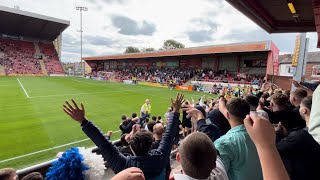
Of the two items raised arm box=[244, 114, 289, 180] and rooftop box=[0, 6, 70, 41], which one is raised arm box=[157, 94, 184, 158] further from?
rooftop box=[0, 6, 70, 41]

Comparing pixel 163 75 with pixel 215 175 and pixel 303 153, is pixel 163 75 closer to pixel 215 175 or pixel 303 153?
pixel 303 153

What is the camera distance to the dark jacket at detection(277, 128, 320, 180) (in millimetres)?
2375

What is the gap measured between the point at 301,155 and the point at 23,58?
6834cm

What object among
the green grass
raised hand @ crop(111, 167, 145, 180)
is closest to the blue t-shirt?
raised hand @ crop(111, 167, 145, 180)

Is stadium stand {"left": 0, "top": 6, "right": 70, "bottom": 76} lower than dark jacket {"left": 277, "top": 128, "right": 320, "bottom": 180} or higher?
higher

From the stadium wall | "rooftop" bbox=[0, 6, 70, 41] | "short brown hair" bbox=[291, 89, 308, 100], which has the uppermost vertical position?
"rooftop" bbox=[0, 6, 70, 41]

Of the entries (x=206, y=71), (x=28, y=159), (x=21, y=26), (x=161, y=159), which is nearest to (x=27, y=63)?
(x=21, y=26)

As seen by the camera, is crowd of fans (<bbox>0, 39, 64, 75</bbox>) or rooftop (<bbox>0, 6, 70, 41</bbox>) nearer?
rooftop (<bbox>0, 6, 70, 41</bbox>)

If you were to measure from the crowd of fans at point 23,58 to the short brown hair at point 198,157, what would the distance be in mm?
61147

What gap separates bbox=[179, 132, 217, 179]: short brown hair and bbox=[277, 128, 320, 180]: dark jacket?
3.71 ft

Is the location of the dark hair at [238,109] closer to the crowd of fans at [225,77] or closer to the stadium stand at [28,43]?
the crowd of fans at [225,77]

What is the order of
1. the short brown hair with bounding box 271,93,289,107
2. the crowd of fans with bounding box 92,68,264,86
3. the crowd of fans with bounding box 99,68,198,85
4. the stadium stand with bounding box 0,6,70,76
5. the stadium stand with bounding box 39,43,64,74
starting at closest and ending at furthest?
the short brown hair with bounding box 271,93,289,107 → the crowd of fans with bounding box 92,68,264,86 → the crowd of fans with bounding box 99,68,198,85 → the stadium stand with bounding box 0,6,70,76 → the stadium stand with bounding box 39,43,64,74

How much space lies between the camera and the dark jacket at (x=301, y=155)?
238 cm

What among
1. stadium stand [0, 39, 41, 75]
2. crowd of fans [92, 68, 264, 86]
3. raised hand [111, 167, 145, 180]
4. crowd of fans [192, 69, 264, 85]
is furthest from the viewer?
stadium stand [0, 39, 41, 75]
